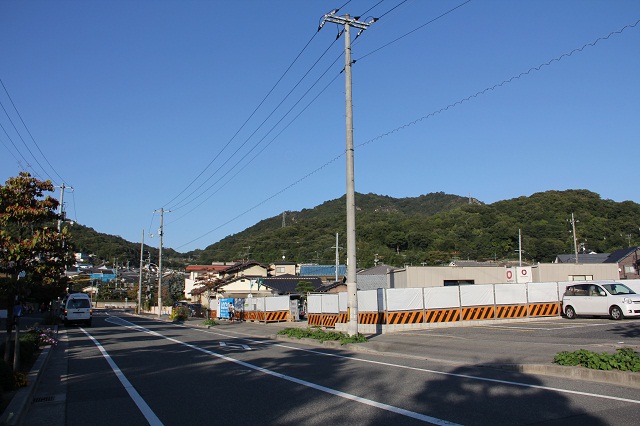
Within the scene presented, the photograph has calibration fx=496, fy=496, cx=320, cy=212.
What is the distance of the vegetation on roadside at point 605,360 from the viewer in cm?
887

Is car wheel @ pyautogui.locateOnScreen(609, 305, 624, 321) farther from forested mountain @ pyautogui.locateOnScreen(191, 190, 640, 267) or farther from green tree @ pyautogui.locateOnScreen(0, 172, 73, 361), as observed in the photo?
forested mountain @ pyautogui.locateOnScreen(191, 190, 640, 267)

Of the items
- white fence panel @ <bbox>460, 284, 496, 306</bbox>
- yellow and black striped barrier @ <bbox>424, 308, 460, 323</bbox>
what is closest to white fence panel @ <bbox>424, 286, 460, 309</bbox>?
yellow and black striped barrier @ <bbox>424, 308, 460, 323</bbox>

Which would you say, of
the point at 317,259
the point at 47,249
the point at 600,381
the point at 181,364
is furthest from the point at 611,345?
the point at 317,259

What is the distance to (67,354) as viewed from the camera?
17.1 meters

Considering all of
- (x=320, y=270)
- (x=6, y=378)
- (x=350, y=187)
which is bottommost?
(x=6, y=378)

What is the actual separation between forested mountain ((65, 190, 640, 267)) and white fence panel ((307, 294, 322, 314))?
3427 centimetres

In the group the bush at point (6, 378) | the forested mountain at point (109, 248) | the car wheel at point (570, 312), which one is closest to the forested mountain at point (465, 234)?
the forested mountain at point (109, 248)

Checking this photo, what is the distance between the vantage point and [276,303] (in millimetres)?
40719

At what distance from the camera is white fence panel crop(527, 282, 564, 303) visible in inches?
1032

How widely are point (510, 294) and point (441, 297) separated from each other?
4.02 m

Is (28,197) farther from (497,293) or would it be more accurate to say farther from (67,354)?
(497,293)

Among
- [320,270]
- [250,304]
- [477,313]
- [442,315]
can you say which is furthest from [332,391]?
[320,270]

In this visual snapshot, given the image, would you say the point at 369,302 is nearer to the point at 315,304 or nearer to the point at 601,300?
the point at 315,304

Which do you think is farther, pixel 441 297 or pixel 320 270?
pixel 320 270
